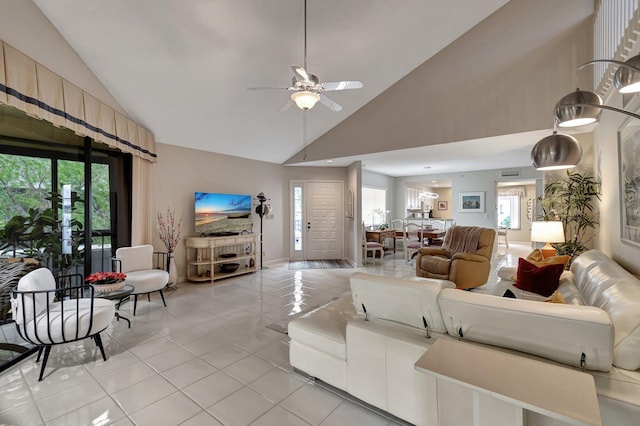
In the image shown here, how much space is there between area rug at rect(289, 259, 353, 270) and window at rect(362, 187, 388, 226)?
2.08m

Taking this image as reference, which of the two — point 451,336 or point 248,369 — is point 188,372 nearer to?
point 248,369

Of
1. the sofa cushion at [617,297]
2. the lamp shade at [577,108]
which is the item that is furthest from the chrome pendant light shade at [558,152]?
the sofa cushion at [617,297]

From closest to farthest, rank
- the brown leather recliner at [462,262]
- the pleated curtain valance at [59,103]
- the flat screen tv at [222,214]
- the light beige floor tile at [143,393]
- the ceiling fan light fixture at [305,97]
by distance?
1. the light beige floor tile at [143,393]
2. the pleated curtain valance at [59,103]
3. the ceiling fan light fixture at [305,97]
4. the brown leather recliner at [462,262]
5. the flat screen tv at [222,214]

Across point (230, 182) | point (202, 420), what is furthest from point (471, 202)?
point (202, 420)

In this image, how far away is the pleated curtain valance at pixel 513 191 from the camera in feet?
34.0

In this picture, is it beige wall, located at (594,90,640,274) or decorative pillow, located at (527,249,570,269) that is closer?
beige wall, located at (594,90,640,274)

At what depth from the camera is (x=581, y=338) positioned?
48.4 inches

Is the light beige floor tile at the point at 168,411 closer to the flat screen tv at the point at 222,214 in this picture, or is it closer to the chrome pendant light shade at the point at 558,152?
the chrome pendant light shade at the point at 558,152

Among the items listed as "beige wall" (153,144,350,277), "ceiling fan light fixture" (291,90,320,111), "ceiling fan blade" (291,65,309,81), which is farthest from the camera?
"beige wall" (153,144,350,277)

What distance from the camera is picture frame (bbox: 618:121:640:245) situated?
2256 mm

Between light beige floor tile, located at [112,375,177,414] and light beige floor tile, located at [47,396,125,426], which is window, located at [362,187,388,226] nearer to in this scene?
light beige floor tile, located at [112,375,177,414]

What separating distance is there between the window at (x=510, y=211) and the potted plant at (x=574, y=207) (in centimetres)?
693

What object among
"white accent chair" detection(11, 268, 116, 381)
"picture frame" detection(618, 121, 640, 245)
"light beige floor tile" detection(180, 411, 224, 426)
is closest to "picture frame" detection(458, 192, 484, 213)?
"picture frame" detection(618, 121, 640, 245)

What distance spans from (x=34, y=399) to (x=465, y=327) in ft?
9.83
